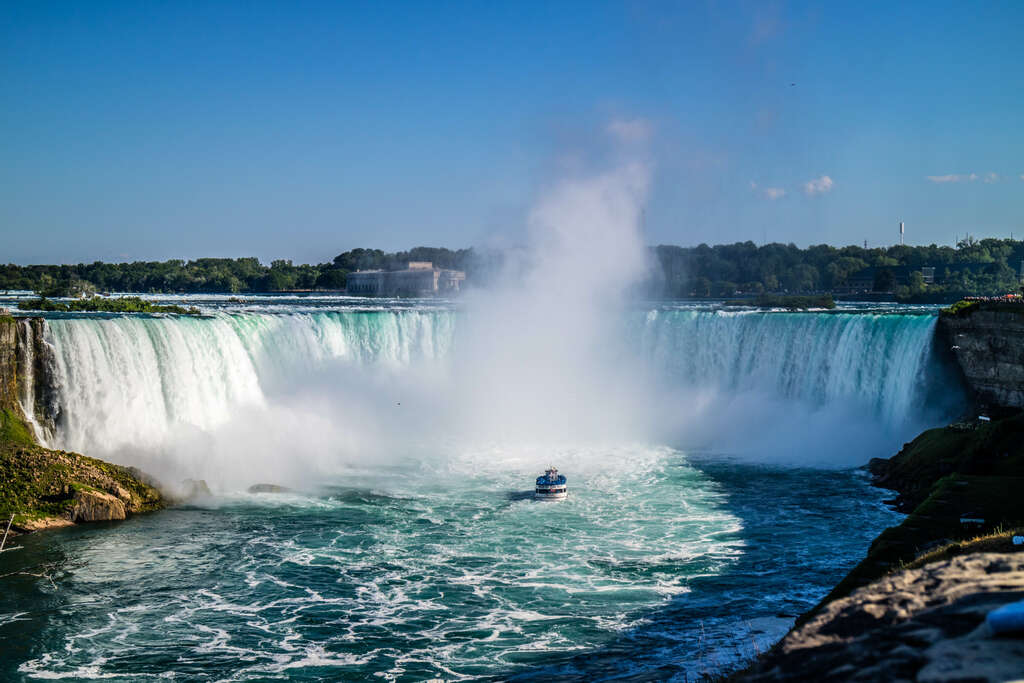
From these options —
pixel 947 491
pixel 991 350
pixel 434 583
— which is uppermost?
pixel 991 350

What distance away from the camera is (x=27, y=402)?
24.4m

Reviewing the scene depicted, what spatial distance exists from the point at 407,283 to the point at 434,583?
96.3 metres

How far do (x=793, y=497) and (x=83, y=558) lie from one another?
17136 mm

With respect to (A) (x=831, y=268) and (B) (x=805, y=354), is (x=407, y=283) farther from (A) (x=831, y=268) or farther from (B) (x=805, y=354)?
(B) (x=805, y=354)

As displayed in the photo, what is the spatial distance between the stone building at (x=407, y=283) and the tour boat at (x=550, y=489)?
8423 cm

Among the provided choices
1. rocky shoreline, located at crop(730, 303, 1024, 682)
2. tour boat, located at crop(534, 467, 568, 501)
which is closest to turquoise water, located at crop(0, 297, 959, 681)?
tour boat, located at crop(534, 467, 568, 501)

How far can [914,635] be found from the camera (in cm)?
556

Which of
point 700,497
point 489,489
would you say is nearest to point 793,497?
point 700,497

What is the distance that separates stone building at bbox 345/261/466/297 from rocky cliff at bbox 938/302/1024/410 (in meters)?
79.2

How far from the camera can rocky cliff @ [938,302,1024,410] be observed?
29500 millimetres

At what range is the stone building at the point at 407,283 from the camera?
362 ft

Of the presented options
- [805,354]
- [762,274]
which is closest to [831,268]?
[762,274]

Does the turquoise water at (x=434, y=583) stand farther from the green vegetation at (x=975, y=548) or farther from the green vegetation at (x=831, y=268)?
the green vegetation at (x=831, y=268)

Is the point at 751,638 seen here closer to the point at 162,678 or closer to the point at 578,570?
the point at 578,570
